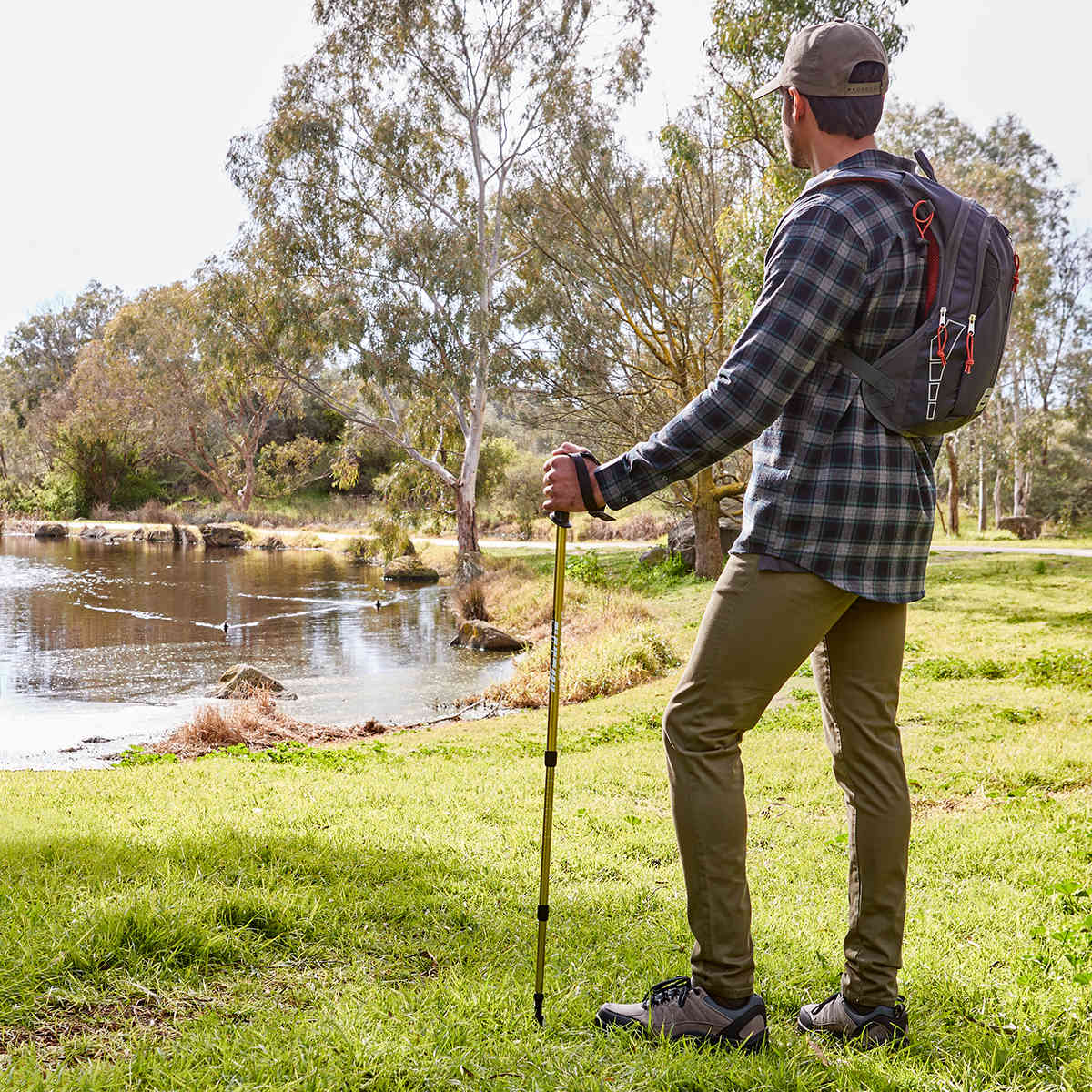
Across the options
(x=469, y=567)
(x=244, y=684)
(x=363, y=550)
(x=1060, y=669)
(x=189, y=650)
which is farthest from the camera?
(x=363, y=550)

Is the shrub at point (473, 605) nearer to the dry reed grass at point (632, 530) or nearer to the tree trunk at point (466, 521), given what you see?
the tree trunk at point (466, 521)

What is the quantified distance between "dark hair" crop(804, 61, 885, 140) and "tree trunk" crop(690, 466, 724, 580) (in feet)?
52.0

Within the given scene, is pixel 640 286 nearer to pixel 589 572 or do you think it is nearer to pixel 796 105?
pixel 589 572

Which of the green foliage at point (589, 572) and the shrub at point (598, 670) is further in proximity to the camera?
the green foliage at point (589, 572)

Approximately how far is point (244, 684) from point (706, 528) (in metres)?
10.2

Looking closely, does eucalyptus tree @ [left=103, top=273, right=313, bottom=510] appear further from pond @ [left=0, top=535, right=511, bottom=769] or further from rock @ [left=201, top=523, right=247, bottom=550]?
pond @ [left=0, top=535, right=511, bottom=769]

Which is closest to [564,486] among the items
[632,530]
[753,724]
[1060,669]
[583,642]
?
[753,724]

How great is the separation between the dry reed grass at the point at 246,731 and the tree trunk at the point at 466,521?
15.4 meters

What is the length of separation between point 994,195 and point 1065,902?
28888 mm

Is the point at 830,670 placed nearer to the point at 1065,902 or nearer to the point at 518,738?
the point at 1065,902

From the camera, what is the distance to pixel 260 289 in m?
24.6

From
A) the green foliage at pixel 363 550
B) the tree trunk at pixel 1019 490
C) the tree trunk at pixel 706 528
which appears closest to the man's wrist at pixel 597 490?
the tree trunk at pixel 706 528

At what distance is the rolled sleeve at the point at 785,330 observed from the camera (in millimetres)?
2037

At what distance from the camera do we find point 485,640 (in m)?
14.9
